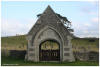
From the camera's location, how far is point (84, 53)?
1167 inches

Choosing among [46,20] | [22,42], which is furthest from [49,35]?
[22,42]

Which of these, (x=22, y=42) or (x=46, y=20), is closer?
(x=46, y=20)

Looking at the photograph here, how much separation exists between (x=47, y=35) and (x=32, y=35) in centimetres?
144

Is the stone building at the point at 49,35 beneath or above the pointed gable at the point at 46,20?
beneath

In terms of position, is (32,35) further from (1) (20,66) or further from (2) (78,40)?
(2) (78,40)

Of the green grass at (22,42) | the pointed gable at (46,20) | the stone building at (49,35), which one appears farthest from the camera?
the green grass at (22,42)

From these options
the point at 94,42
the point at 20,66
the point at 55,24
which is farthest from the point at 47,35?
the point at 94,42

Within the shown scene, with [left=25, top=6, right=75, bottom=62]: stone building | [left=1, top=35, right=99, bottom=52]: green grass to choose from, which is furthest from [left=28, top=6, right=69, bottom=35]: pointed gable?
[left=1, top=35, right=99, bottom=52]: green grass

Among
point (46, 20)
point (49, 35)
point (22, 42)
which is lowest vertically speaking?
point (49, 35)

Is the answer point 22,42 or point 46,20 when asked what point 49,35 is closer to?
point 46,20

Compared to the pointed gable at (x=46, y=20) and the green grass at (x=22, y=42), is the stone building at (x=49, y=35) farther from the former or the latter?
the green grass at (x=22, y=42)

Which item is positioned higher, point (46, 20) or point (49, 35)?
point (46, 20)

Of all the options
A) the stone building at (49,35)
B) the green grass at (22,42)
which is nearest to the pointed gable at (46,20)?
the stone building at (49,35)

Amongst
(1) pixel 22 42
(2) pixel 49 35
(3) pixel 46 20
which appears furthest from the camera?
(1) pixel 22 42
